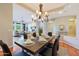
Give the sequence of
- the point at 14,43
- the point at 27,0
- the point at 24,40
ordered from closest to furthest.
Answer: the point at 27,0 < the point at 14,43 < the point at 24,40

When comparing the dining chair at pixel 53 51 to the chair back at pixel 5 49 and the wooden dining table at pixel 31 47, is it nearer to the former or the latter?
the wooden dining table at pixel 31 47

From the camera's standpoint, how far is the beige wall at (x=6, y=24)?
1713mm

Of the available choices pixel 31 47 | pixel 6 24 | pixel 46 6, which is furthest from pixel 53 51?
pixel 6 24

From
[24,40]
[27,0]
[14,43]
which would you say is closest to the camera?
[27,0]

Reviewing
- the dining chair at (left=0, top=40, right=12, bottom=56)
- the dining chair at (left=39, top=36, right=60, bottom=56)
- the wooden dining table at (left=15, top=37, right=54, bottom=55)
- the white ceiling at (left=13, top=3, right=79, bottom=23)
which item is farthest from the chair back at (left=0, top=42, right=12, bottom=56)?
the dining chair at (left=39, top=36, right=60, bottom=56)

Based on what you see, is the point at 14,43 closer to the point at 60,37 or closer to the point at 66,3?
the point at 60,37

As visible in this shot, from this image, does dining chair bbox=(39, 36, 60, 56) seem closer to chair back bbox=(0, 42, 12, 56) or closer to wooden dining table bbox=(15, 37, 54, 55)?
wooden dining table bbox=(15, 37, 54, 55)

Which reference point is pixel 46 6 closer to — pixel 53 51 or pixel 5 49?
pixel 53 51

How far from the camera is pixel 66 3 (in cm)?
170

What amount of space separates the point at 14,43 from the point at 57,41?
0.77 metres

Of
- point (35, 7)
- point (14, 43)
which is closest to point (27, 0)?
point (35, 7)

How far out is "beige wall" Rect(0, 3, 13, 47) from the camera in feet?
5.62

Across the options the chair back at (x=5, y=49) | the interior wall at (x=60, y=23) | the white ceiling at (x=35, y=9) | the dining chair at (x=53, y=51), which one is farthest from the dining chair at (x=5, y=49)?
the interior wall at (x=60, y=23)

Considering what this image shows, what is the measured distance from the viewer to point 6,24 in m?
1.74
